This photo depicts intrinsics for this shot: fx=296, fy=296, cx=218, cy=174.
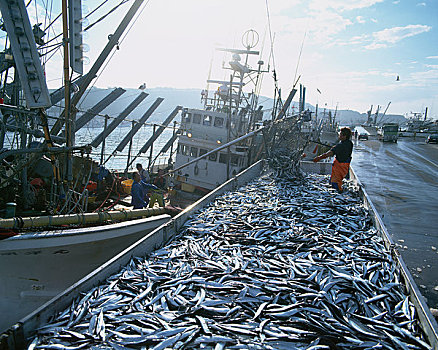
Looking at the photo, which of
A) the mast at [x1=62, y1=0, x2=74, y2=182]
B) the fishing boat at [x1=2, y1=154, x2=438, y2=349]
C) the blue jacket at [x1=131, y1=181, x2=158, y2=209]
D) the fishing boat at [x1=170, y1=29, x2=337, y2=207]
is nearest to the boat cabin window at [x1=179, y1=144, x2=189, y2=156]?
the fishing boat at [x1=170, y1=29, x2=337, y2=207]

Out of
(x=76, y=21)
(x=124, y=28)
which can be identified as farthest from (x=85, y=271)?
(x=124, y=28)

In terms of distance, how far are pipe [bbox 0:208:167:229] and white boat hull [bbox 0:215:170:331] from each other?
24 centimetres

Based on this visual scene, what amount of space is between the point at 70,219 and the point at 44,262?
0.92 metres

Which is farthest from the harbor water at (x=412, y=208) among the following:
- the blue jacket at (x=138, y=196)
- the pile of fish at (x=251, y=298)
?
the blue jacket at (x=138, y=196)

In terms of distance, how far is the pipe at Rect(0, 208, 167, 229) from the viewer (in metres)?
5.22

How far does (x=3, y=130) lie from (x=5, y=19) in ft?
8.14

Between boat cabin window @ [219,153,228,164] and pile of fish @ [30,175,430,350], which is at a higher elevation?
boat cabin window @ [219,153,228,164]

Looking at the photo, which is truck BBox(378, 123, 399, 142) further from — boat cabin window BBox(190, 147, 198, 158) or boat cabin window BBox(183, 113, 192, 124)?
boat cabin window BBox(190, 147, 198, 158)

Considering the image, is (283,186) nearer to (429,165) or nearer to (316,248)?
(316,248)

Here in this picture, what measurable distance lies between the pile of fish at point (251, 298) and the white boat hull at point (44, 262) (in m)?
2.12

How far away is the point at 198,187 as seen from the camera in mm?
17344

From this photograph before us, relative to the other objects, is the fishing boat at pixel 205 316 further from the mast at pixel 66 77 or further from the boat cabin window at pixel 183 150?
the boat cabin window at pixel 183 150

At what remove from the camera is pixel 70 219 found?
20.0 ft

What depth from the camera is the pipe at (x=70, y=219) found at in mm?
5225
